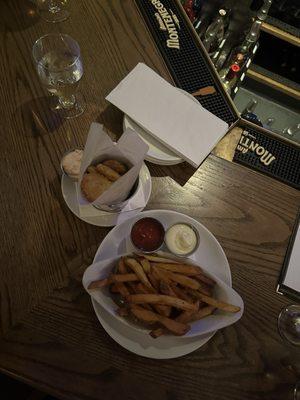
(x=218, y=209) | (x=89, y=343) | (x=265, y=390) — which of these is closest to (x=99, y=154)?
(x=218, y=209)

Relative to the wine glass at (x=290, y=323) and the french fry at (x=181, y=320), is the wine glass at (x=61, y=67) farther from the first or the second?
the wine glass at (x=290, y=323)

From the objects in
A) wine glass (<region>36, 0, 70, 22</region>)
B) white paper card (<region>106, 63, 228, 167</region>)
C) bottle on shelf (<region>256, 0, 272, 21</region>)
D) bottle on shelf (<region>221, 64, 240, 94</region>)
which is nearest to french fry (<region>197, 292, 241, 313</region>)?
white paper card (<region>106, 63, 228, 167</region>)

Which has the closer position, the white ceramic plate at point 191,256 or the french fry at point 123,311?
the french fry at point 123,311

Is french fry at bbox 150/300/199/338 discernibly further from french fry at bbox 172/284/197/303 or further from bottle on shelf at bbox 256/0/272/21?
bottle on shelf at bbox 256/0/272/21

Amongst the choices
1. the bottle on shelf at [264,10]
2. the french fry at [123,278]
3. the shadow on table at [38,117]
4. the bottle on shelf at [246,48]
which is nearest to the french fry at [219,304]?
the french fry at [123,278]

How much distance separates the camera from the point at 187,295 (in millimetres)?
1130

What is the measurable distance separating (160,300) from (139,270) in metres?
0.11

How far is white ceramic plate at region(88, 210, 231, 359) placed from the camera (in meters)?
1.14

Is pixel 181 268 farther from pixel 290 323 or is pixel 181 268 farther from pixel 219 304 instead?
pixel 290 323

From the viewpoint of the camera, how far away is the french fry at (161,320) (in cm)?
106

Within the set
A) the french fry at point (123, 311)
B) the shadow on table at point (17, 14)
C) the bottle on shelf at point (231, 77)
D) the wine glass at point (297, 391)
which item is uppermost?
the shadow on table at point (17, 14)

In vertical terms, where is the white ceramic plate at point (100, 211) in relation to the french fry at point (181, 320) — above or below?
above

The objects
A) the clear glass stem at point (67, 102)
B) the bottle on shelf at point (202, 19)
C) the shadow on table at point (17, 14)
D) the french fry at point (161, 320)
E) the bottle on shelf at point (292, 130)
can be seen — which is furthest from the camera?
the bottle on shelf at point (292, 130)

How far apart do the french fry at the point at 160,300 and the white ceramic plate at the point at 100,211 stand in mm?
299
